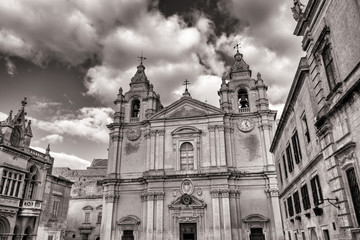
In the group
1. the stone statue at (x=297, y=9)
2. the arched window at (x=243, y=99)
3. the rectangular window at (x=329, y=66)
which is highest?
the arched window at (x=243, y=99)

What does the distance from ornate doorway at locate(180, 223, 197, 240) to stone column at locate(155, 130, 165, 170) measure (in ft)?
19.2

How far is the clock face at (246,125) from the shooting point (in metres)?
28.5

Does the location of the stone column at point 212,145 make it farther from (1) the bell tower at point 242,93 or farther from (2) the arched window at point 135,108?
(2) the arched window at point 135,108

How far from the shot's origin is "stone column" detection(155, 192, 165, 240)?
25.5 meters

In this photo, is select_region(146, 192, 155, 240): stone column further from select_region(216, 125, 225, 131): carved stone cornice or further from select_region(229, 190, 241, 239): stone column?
select_region(216, 125, 225, 131): carved stone cornice

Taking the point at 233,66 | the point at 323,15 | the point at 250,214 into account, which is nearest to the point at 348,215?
the point at 323,15

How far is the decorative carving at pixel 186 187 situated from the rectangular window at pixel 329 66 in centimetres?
1843

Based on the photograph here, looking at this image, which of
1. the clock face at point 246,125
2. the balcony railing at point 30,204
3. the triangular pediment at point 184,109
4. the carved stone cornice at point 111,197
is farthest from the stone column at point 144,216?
the clock face at point 246,125

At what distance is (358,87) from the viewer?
26.8ft

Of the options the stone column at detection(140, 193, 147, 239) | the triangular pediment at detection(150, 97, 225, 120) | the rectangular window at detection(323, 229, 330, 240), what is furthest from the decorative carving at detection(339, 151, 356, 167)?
the triangular pediment at detection(150, 97, 225, 120)

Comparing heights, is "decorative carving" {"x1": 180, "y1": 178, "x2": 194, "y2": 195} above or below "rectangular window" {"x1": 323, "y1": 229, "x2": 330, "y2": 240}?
above

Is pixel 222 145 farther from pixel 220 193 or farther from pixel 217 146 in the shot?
pixel 220 193

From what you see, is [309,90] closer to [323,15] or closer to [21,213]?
Answer: [323,15]

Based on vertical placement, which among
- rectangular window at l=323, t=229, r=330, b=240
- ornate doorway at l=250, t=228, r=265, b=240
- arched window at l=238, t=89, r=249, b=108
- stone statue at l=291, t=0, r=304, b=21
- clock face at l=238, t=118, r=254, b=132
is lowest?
rectangular window at l=323, t=229, r=330, b=240
